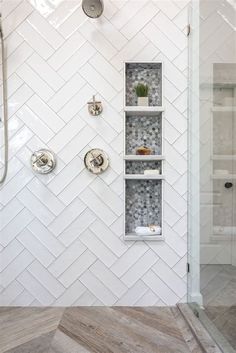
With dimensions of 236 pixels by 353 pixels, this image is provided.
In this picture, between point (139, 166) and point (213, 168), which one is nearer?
point (213, 168)

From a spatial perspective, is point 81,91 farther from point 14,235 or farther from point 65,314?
point 65,314

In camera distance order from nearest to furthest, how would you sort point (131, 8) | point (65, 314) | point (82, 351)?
1. point (82, 351)
2. point (65, 314)
3. point (131, 8)

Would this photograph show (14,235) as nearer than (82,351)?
No

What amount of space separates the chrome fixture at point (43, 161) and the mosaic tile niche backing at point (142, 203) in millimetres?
569

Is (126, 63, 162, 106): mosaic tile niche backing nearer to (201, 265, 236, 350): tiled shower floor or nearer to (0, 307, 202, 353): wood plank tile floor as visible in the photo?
(201, 265, 236, 350): tiled shower floor

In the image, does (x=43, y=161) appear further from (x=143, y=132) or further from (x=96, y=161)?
(x=143, y=132)

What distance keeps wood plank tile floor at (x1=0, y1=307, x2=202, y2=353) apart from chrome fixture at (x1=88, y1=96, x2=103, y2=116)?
1386mm

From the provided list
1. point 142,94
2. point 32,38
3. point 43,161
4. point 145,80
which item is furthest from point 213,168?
point 32,38

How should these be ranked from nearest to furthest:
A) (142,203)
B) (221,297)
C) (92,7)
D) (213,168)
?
(221,297)
(213,168)
(92,7)
(142,203)

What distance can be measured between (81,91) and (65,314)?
155 centimetres

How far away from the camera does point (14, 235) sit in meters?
2.21

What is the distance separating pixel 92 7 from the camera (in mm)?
2125

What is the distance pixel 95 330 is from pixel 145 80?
1.74m

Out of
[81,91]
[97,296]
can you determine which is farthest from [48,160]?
[97,296]
